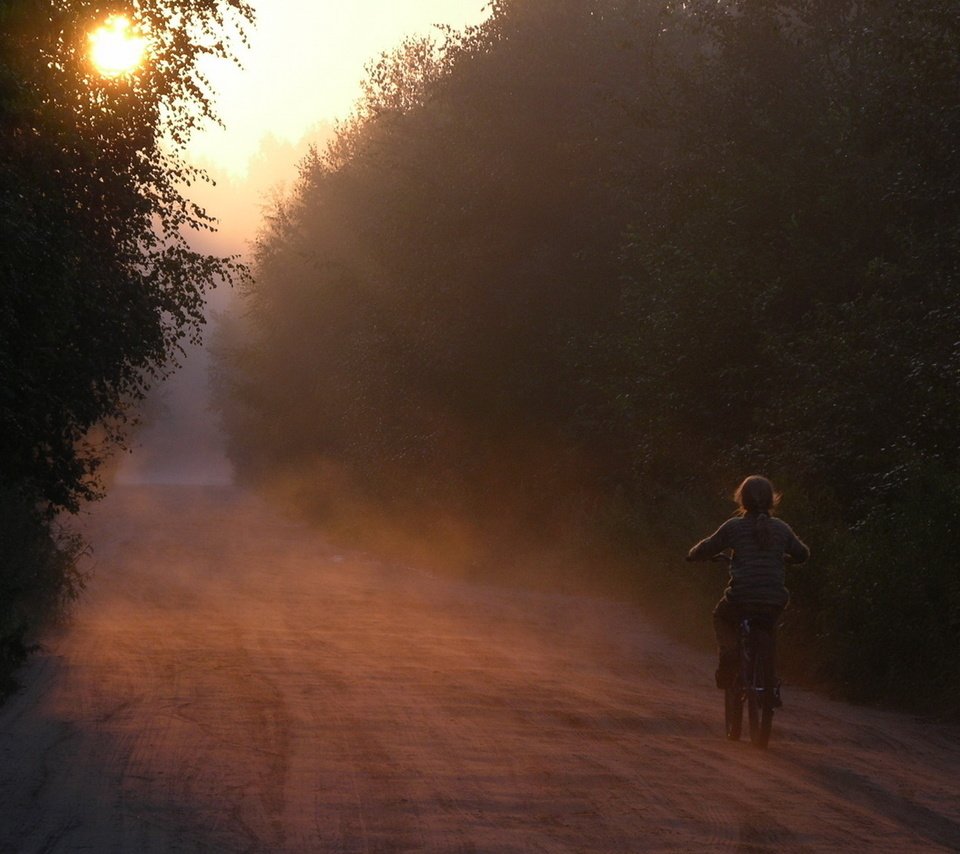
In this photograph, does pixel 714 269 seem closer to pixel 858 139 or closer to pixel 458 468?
pixel 858 139

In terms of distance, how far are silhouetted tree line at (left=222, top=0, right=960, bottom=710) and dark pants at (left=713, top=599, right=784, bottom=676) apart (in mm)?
3069

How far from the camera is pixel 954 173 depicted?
59.6 feet

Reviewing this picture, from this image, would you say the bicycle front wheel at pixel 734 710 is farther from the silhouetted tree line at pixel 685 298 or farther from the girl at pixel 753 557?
the silhouetted tree line at pixel 685 298

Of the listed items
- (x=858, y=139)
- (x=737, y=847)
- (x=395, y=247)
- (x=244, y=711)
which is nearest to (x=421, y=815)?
(x=737, y=847)

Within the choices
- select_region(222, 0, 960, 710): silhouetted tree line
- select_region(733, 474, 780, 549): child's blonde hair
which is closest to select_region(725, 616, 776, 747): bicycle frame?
select_region(733, 474, 780, 549): child's blonde hair

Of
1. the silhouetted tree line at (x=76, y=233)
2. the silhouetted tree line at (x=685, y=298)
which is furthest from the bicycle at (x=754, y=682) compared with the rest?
the silhouetted tree line at (x=76, y=233)

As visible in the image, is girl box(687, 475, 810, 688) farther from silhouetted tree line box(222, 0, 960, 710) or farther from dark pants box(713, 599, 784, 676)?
silhouetted tree line box(222, 0, 960, 710)

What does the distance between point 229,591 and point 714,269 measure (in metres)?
9.94

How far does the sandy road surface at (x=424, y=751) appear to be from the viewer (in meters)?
6.91

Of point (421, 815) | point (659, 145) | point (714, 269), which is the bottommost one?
point (421, 815)

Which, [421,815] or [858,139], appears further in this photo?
[858,139]

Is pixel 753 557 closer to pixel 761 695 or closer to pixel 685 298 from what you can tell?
pixel 761 695

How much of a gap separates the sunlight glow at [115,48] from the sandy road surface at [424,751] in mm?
6297

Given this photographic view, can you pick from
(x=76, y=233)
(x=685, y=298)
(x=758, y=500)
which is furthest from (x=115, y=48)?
(x=685, y=298)
